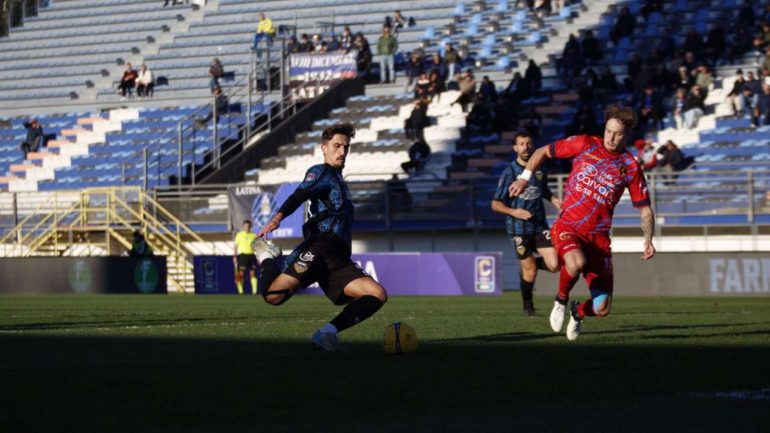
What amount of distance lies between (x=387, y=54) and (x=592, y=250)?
98.2 feet

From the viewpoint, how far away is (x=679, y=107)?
→ 34.8 metres

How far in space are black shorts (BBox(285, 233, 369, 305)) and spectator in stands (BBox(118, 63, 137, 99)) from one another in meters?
36.8

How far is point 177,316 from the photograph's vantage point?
1906cm

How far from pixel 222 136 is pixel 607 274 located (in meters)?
30.0

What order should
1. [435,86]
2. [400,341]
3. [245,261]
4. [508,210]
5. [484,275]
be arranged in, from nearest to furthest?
[400,341]
[508,210]
[484,275]
[245,261]
[435,86]

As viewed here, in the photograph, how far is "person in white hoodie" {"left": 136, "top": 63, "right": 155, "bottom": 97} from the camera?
46812 millimetres

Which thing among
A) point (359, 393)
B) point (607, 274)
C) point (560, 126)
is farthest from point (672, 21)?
point (359, 393)

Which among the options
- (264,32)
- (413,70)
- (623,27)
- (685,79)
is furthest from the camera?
(264,32)

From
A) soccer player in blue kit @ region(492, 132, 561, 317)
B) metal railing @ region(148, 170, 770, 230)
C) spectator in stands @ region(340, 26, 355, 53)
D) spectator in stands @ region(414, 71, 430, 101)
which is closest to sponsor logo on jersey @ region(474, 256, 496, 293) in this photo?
metal railing @ region(148, 170, 770, 230)

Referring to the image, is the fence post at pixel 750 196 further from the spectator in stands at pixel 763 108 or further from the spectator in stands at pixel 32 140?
the spectator in stands at pixel 32 140

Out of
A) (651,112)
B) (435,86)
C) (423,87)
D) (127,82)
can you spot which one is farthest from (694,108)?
(127,82)

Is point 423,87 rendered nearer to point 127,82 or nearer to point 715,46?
point 715,46

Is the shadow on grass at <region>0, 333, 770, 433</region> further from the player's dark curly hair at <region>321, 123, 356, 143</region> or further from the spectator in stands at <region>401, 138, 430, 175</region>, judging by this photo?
the spectator in stands at <region>401, 138, 430, 175</region>

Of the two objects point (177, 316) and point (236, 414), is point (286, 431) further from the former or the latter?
point (177, 316)
